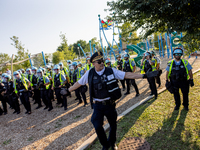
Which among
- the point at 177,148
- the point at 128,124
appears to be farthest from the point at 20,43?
the point at 177,148

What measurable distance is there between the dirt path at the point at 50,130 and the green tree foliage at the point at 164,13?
3.36 metres

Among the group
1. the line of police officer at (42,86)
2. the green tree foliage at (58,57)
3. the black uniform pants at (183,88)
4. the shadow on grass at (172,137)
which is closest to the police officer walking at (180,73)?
the black uniform pants at (183,88)

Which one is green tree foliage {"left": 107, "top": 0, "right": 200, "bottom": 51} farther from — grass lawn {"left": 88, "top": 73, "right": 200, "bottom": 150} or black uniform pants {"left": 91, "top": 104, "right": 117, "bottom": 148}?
grass lawn {"left": 88, "top": 73, "right": 200, "bottom": 150}

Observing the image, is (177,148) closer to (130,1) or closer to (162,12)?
(162,12)

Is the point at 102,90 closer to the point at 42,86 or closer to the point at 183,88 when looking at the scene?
the point at 183,88

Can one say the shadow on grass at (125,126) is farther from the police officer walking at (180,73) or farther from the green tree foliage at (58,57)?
the green tree foliage at (58,57)

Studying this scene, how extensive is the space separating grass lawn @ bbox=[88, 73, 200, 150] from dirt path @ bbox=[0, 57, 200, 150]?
0.84 meters

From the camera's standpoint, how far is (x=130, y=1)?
Result: 2609 mm

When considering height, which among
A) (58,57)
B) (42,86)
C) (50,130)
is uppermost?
(58,57)

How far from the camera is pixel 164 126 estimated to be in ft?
11.6

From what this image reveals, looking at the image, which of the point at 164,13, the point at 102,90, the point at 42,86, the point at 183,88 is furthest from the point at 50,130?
the point at 164,13

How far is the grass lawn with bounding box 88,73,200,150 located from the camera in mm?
2936

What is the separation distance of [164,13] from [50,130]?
16.3 feet

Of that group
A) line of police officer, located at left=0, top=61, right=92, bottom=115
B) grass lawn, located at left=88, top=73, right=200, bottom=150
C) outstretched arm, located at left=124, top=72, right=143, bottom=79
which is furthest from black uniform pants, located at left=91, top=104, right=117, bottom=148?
line of police officer, located at left=0, top=61, right=92, bottom=115
